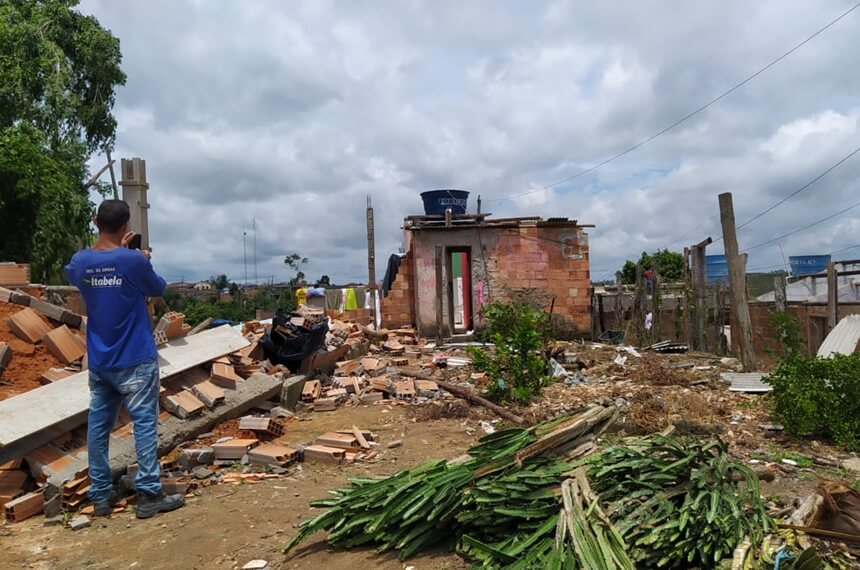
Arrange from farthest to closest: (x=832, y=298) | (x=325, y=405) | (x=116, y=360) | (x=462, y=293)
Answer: (x=462, y=293) < (x=832, y=298) < (x=325, y=405) < (x=116, y=360)

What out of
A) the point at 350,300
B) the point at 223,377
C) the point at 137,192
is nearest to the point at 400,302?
the point at 350,300

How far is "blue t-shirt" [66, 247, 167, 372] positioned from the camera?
365 centimetres

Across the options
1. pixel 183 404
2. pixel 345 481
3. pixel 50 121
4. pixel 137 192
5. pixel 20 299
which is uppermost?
pixel 50 121

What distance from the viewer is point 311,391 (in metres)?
7.13

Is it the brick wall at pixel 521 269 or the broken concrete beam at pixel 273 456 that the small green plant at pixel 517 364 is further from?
the brick wall at pixel 521 269

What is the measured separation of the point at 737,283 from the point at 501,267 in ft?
21.4

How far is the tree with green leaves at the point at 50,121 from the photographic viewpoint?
1170 cm

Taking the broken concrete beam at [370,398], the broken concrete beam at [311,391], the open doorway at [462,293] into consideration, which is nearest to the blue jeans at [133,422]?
the broken concrete beam at [311,391]

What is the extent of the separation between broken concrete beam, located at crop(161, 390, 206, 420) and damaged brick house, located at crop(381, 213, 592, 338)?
881cm

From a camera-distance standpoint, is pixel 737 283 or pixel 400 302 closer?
pixel 737 283

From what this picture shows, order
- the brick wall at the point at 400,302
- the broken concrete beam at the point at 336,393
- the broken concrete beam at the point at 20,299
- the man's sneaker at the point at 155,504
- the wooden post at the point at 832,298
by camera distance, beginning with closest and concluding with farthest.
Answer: the man's sneaker at the point at 155,504 → the broken concrete beam at the point at 20,299 → the broken concrete beam at the point at 336,393 → the wooden post at the point at 832,298 → the brick wall at the point at 400,302

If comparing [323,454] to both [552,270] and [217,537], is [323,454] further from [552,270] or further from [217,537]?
[552,270]

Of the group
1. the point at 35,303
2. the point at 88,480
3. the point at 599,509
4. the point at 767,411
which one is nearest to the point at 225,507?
the point at 88,480

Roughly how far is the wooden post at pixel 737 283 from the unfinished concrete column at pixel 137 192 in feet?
23.5
